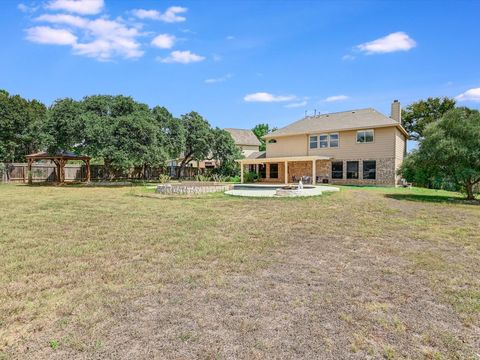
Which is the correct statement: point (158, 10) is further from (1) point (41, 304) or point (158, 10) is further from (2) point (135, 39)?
(1) point (41, 304)

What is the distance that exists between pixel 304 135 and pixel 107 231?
72.0 ft

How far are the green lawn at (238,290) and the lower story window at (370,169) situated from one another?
1563cm

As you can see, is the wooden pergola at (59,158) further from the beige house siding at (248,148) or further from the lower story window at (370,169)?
the beige house siding at (248,148)

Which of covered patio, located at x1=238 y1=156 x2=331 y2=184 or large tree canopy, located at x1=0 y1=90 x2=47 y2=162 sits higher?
large tree canopy, located at x1=0 y1=90 x2=47 y2=162

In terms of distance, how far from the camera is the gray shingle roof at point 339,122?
23.2 m

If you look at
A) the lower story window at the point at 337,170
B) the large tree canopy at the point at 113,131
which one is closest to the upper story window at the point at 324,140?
the lower story window at the point at 337,170

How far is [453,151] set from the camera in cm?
1352

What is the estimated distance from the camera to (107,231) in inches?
293

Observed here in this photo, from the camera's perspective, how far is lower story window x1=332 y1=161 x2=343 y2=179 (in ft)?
81.6

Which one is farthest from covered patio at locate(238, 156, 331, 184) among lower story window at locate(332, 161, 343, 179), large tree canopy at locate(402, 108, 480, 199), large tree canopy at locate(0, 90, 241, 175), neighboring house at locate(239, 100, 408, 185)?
large tree canopy at locate(402, 108, 480, 199)

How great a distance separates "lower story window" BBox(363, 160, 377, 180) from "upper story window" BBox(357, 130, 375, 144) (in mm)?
1670

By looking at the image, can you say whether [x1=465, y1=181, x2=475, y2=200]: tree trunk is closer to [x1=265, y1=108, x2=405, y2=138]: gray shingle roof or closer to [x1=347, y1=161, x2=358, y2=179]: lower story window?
[x1=265, y1=108, x2=405, y2=138]: gray shingle roof

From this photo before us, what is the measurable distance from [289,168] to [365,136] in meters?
7.18

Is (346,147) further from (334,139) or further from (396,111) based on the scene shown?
(396,111)
